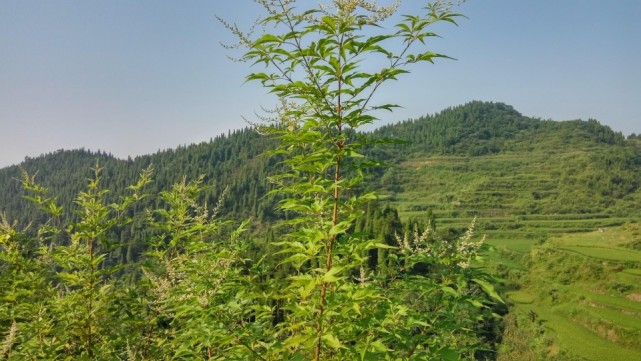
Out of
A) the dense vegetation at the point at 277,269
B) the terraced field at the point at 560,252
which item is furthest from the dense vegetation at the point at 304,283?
the terraced field at the point at 560,252

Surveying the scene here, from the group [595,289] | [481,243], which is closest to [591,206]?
[595,289]

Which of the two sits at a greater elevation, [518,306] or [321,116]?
[321,116]

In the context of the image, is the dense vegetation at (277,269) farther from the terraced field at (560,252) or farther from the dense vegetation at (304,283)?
the terraced field at (560,252)

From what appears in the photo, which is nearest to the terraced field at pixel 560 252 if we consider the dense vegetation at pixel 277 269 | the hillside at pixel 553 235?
the hillside at pixel 553 235

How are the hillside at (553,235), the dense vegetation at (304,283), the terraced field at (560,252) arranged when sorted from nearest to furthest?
1. the dense vegetation at (304,283)
2. the hillside at (553,235)
3. the terraced field at (560,252)

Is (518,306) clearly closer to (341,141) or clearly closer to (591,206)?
(341,141)

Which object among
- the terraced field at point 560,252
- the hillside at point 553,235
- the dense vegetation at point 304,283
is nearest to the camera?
the dense vegetation at point 304,283

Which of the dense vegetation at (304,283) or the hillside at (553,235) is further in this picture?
the hillside at (553,235)

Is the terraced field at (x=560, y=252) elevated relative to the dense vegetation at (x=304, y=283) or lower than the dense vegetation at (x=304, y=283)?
lower

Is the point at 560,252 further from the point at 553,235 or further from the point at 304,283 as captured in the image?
the point at 304,283

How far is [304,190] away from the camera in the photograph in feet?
12.8

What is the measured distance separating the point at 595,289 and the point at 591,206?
98.7 meters

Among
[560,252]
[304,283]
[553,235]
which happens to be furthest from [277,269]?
[553,235]

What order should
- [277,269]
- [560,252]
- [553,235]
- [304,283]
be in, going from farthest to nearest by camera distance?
[553,235], [560,252], [277,269], [304,283]
